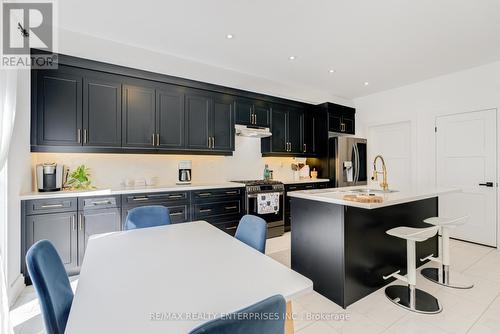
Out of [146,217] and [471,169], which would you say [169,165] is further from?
[471,169]

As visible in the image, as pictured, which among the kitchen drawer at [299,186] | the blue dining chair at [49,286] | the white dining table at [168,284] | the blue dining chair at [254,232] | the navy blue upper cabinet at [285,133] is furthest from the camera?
the navy blue upper cabinet at [285,133]

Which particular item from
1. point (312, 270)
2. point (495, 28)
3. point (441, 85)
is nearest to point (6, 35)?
point (312, 270)

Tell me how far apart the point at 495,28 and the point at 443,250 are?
2.62 meters

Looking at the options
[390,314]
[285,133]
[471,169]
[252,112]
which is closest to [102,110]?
[252,112]

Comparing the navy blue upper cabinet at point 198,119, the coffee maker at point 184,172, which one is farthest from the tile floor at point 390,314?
the navy blue upper cabinet at point 198,119

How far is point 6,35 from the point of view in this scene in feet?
7.06

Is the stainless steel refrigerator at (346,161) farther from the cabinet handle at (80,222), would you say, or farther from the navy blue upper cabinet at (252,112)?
the cabinet handle at (80,222)

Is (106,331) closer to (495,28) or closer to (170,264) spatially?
(170,264)

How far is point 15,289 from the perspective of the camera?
2221 mm

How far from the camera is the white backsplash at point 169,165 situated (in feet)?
10.3

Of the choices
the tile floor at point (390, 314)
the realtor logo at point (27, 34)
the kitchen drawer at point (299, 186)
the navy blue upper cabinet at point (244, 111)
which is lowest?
the tile floor at point (390, 314)

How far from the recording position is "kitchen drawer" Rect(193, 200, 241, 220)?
336 cm

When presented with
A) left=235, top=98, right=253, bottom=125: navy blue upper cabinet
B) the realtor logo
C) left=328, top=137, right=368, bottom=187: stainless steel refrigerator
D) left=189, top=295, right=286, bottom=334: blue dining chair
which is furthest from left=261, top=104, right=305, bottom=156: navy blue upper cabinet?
left=189, top=295, right=286, bottom=334: blue dining chair

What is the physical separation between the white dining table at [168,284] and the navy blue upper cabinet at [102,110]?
1.90 meters
